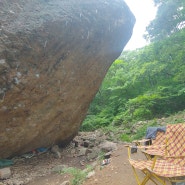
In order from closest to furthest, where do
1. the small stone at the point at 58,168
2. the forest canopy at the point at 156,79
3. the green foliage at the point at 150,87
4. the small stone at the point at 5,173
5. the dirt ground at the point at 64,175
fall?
the dirt ground at the point at 64,175 < the small stone at the point at 5,173 < the small stone at the point at 58,168 < the forest canopy at the point at 156,79 < the green foliage at the point at 150,87

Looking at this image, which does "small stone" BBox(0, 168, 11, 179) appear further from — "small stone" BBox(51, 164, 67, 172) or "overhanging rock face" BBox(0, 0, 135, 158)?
"small stone" BBox(51, 164, 67, 172)

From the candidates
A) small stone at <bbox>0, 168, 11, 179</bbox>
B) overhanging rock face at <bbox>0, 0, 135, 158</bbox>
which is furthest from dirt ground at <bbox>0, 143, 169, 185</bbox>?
overhanging rock face at <bbox>0, 0, 135, 158</bbox>

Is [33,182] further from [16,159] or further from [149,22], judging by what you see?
[149,22]

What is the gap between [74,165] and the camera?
6.00m

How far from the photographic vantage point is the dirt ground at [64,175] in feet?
13.7

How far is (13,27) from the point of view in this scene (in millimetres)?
4809

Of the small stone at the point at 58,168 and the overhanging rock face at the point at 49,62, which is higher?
the overhanging rock face at the point at 49,62

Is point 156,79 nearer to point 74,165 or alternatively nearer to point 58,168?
point 74,165

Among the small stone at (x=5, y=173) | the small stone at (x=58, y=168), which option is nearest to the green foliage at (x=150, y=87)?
the small stone at (x=58, y=168)

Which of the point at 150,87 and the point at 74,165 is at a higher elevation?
the point at 150,87

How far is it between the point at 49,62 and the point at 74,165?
269 centimetres

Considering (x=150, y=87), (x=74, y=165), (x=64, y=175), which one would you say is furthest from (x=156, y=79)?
(x=64, y=175)

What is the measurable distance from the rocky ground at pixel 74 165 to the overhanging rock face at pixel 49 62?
1.18ft

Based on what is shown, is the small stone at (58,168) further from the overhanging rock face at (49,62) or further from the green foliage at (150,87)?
the green foliage at (150,87)
